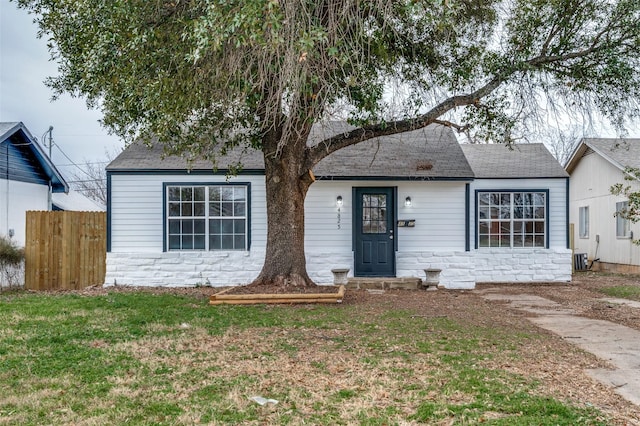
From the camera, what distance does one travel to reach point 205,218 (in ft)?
39.8

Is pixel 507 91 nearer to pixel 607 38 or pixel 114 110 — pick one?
pixel 607 38

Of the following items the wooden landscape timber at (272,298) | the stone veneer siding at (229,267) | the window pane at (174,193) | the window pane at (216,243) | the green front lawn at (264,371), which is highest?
the window pane at (174,193)

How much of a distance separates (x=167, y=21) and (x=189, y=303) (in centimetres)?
462

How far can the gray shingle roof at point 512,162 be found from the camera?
13094 mm

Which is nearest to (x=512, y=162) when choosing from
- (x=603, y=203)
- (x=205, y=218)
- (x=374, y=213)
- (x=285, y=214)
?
(x=374, y=213)

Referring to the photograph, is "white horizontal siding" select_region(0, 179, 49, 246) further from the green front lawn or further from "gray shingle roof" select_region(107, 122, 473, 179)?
the green front lawn

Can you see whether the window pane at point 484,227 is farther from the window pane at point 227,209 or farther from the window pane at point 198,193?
the window pane at point 198,193

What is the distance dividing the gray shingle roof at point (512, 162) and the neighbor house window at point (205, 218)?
604cm

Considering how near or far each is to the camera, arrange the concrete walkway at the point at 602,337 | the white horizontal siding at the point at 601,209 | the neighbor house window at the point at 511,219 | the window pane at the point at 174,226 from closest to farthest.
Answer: the concrete walkway at the point at 602,337
the window pane at the point at 174,226
the neighbor house window at the point at 511,219
the white horizontal siding at the point at 601,209

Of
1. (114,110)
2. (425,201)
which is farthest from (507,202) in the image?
(114,110)

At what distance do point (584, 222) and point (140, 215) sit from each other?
1537cm

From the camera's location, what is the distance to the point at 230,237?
12.2m

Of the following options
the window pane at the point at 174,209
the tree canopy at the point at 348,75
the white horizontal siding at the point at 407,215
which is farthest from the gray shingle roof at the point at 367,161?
the tree canopy at the point at 348,75

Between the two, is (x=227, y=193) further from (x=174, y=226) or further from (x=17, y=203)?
(x=17, y=203)
